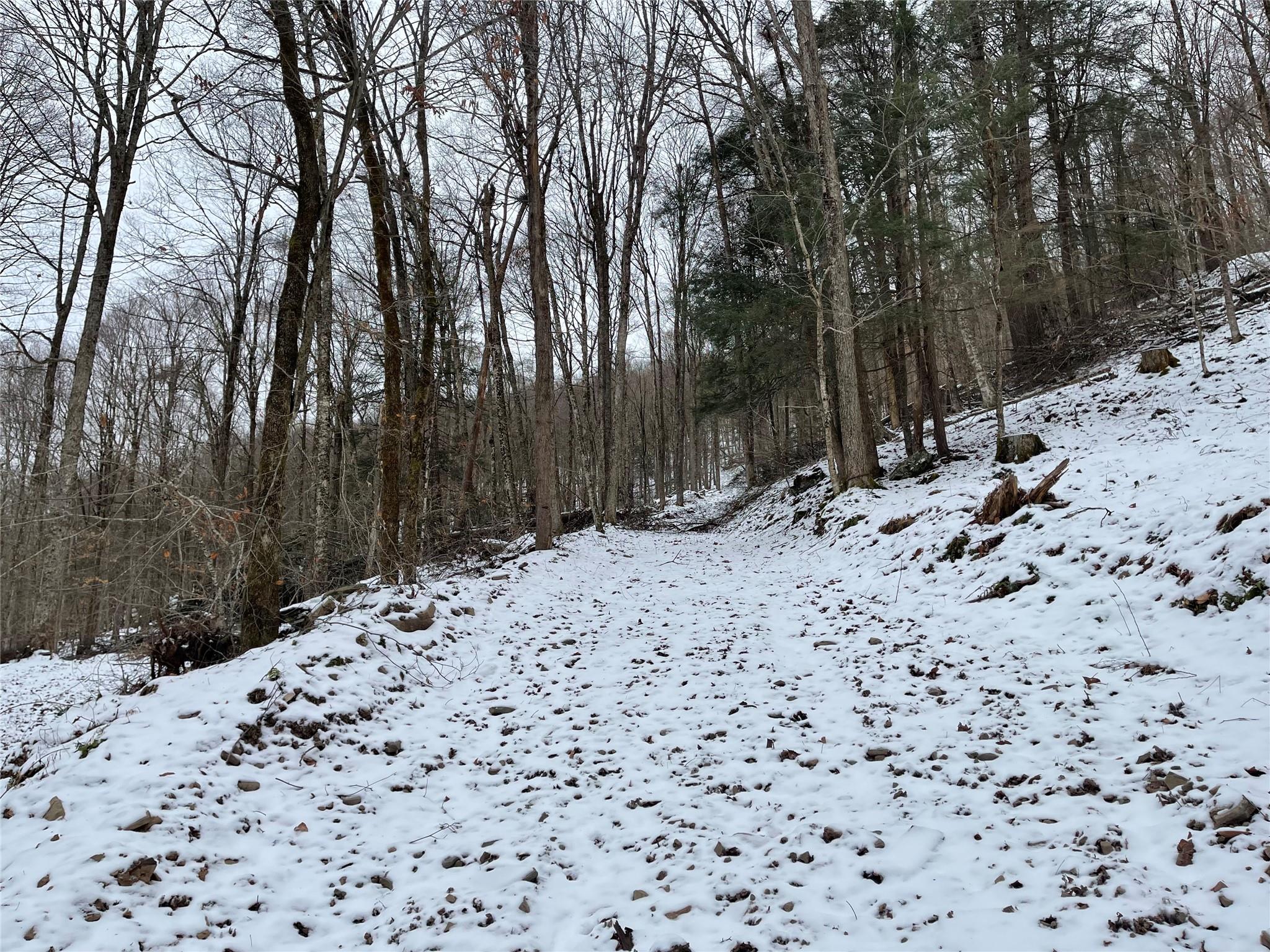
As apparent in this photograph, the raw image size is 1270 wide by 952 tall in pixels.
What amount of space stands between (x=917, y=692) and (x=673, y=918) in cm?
263

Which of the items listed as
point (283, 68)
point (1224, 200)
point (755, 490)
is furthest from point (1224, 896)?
point (755, 490)

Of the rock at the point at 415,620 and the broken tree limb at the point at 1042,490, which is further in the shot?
the broken tree limb at the point at 1042,490

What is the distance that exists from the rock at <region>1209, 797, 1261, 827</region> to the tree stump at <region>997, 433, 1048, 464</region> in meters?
9.31

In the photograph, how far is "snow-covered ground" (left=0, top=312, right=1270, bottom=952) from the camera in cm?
242

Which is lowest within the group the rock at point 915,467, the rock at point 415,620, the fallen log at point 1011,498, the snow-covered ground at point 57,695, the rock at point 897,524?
the snow-covered ground at point 57,695

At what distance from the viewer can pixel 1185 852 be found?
2291mm

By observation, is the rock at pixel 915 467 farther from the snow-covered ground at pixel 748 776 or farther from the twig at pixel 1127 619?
the twig at pixel 1127 619

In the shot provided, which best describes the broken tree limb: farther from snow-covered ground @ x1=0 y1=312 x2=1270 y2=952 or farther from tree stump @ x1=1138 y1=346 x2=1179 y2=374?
tree stump @ x1=1138 y1=346 x2=1179 y2=374

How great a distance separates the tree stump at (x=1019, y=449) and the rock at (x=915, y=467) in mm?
1895

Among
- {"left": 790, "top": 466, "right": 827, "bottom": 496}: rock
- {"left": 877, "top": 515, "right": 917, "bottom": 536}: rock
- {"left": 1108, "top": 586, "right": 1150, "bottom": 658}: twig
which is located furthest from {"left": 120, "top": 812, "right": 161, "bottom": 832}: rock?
{"left": 790, "top": 466, "right": 827, "bottom": 496}: rock

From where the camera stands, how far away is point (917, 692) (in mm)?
4316

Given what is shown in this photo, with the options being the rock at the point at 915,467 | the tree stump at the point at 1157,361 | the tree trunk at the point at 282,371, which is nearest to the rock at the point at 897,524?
the rock at the point at 915,467

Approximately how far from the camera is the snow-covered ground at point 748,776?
2.42 metres

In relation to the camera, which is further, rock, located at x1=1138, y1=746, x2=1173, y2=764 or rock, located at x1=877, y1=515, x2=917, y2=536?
rock, located at x1=877, y1=515, x2=917, y2=536
